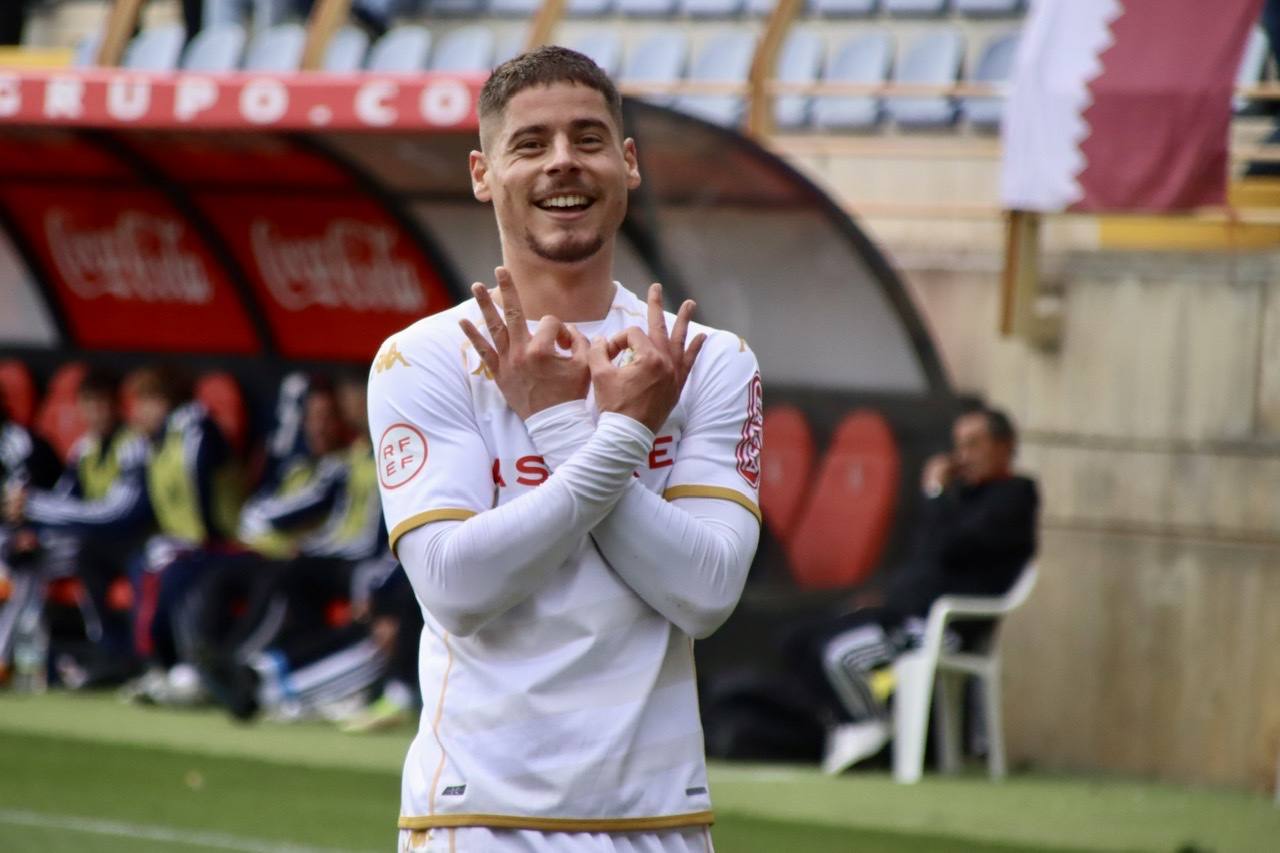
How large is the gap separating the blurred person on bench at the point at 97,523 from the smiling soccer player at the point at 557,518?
8.12m

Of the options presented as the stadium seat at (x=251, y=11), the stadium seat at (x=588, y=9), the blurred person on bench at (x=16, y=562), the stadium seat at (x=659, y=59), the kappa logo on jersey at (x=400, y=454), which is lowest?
the blurred person on bench at (x=16, y=562)

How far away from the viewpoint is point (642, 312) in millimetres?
2709

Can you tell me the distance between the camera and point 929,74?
1035 centimetres

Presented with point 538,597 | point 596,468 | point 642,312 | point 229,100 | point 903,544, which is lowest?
point 903,544

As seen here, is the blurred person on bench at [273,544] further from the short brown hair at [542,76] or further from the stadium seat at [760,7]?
the short brown hair at [542,76]

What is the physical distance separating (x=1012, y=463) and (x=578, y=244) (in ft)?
20.0

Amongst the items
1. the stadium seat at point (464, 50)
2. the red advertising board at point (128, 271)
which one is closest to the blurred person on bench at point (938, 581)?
the red advertising board at point (128, 271)

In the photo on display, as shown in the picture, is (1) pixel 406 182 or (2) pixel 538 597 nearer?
(2) pixel 538 597

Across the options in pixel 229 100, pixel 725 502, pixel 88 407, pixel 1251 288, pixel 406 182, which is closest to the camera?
pixel 725 502

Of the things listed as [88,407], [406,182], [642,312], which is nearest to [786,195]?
[406,182]

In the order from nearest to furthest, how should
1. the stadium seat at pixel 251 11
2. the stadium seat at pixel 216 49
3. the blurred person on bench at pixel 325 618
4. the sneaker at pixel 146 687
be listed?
the blurred person on bench at pixel 325 618 < the sneaker at pixel 146 687 < the stadium seat at pixel 216 49 < the stadium seat at pixel 251 11

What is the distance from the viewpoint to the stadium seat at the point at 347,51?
41.1 feet

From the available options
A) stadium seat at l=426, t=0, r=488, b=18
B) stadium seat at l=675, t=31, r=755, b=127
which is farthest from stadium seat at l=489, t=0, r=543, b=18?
stadium seat at l=675, t=31, r=755, b=127

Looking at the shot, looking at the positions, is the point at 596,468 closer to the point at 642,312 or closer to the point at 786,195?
the point at 642,312
